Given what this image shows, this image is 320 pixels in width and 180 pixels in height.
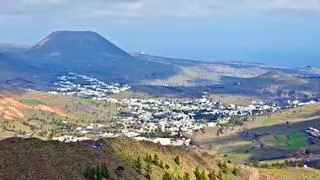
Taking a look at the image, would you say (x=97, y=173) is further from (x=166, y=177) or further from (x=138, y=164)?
(x=166, y=177)

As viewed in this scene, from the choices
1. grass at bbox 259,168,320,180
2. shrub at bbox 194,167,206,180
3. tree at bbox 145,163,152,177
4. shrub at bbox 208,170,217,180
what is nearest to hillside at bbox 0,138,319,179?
tree at bbox 145,163,152,177

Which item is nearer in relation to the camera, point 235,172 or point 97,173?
point 97,173

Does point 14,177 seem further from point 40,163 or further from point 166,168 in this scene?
point 166,168

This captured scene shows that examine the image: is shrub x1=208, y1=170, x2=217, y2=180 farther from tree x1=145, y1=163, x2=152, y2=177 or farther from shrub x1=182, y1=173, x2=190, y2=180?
tree x1=145, y1=163, x2=152, y2=177

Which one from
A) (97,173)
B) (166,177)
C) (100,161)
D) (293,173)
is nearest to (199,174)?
(166,177)

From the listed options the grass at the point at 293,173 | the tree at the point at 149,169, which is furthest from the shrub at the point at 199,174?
the grass at the point at 293,173

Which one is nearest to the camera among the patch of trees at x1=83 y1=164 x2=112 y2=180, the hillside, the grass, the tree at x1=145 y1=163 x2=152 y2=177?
the hillside

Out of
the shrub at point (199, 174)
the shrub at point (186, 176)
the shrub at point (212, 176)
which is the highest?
the shrub at point (186, 176)

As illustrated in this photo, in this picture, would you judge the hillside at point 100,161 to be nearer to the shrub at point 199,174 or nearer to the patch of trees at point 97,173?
the patch of trees at point 97,173

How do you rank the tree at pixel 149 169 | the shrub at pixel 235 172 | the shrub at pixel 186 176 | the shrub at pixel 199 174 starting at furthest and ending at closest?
the shrub at pixel 235 172
the shrub at pixel 199 174
the shrub at pixel 186 176
the tree at pixel 149 169
